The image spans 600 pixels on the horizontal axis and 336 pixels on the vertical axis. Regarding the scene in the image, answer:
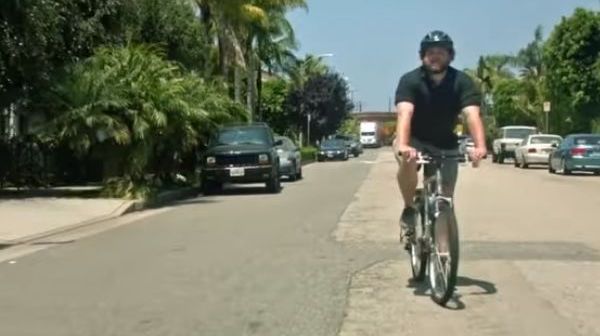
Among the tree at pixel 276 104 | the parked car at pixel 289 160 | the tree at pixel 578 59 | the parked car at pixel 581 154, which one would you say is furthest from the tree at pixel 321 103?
the parked car at pixel 289 160

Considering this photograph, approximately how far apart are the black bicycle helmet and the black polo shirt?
0.19 meters

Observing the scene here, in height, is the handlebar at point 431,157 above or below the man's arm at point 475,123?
below

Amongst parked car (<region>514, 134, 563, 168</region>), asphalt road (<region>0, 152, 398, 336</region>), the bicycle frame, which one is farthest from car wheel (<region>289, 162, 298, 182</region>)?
the bicycle frame

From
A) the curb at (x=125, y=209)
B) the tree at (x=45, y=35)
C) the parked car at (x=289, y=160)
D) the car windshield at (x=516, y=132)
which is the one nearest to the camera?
the curb at (x=125, y=209)

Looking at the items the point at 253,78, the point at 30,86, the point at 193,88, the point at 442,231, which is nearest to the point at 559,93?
the point at 253,78

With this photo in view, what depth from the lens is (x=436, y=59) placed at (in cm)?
838

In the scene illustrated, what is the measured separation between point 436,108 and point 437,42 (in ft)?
1.84

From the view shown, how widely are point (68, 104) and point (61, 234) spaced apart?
19.7 ft

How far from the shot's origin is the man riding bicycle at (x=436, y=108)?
837 centimetres

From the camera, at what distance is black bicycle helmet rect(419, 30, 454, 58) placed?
8.37m

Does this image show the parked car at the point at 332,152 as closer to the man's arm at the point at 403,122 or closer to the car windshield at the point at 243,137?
the car windshield at the point at 243,137

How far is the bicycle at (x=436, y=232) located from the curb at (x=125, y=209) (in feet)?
Result: 23.2

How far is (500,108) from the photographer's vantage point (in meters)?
87.1

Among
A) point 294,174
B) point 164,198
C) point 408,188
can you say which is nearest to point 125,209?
point 164,198
